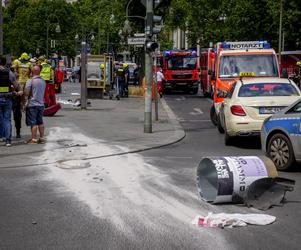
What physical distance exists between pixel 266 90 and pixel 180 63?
1051 inches

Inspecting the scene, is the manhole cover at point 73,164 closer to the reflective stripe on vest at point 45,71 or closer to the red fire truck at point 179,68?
the reflective stripe on vest at point 45,71

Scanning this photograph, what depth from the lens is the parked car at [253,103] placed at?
44.2 ft

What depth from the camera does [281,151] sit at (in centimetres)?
1040

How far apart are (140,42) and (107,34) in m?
61.0

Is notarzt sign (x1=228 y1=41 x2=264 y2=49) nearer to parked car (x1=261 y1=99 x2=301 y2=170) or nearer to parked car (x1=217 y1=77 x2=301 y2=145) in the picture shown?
parked car (x1=217 y1=77 x2=301 y2=145)

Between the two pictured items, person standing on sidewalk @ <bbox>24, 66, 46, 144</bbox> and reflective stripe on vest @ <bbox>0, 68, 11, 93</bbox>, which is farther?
person standing on sidewalk @ <bbox>24, 66, 46, 144</bbox>

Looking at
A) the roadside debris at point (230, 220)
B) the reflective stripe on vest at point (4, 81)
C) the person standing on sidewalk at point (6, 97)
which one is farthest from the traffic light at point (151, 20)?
the roadside debris at point (230, 220)

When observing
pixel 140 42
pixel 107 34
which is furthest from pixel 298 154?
pixel 107 34

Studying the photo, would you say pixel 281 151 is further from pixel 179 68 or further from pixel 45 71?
pixel 179 68

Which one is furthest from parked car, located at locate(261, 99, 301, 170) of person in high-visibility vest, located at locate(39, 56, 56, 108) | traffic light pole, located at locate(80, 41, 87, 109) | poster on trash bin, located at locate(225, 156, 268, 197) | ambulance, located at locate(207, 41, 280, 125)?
traffic light pole, located at locate(80, 41, 87, 109)

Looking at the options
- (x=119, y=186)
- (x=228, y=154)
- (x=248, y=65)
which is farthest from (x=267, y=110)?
(x=248, y=65)

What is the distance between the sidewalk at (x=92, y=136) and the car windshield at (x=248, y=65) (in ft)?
8.14

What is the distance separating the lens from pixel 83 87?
23109 millimetres

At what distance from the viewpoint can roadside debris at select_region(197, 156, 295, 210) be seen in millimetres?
7527
